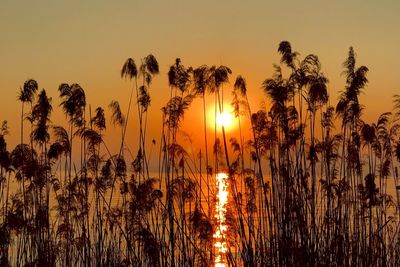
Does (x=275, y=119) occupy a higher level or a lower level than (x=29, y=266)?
higher

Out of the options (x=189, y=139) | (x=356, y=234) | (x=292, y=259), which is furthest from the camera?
(x=189, y=139)

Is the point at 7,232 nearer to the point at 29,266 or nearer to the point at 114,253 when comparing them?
the point at 29,266

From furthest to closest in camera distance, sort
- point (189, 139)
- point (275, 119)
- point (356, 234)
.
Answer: point (189, 139)
point (356, 234)
point (275, 119)

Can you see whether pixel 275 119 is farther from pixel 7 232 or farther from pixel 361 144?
pixel 7 232

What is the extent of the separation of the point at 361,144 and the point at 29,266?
5.65m

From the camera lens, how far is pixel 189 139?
8.50 metres

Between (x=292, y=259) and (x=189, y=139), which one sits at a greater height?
(x=189, y=139)

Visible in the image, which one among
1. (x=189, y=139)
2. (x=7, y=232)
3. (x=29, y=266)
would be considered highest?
(x=189, y=139)

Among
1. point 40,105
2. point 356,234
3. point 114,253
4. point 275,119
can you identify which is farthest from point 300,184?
point 40,105

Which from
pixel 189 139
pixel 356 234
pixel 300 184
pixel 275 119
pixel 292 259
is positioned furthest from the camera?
pixel 189 139

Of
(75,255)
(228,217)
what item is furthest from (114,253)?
(228,217)

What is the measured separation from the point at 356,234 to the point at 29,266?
502 centimetres

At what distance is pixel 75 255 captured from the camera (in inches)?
349

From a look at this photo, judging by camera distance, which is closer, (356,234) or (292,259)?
(292,259)
